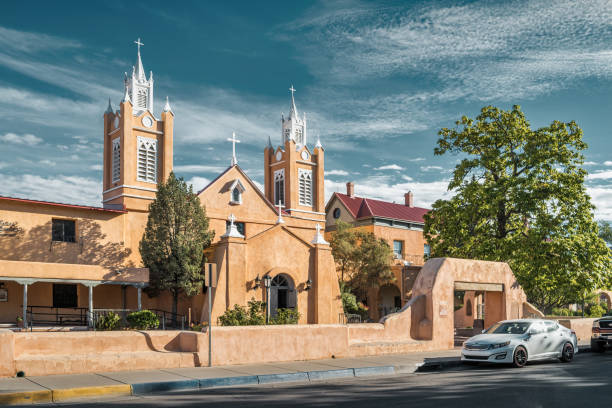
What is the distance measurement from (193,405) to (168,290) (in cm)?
2136

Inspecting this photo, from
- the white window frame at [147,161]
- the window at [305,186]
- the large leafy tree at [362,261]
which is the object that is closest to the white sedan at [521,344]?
the large leafy tree at [362,261]

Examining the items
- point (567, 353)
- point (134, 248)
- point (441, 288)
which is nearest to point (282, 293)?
point (134, 248)

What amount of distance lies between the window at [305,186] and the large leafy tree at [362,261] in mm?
5621

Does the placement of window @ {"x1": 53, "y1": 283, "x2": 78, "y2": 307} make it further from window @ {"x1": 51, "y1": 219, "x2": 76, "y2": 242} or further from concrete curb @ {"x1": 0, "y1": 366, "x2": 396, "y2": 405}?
concrete curb @ {"x1": 0, "y1": 366, "x2": 396, "y2": 405}

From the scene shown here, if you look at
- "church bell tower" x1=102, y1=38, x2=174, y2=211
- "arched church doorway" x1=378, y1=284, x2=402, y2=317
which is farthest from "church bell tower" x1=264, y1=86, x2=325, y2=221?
"church bell tower" x1=102, y1=38, x2=174, y2=211

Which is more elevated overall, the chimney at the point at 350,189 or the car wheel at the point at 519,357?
the chimney at the point at 350,189

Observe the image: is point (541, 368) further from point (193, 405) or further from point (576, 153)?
point (576, 153)

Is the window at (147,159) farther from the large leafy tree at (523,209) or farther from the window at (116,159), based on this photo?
the large leafy tree at (523,209)

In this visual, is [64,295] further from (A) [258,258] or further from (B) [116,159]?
(B) [116,159]

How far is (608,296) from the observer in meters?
64.1

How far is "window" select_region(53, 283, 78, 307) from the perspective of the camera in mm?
29688

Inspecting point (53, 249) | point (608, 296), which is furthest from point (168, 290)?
point (608, 296)

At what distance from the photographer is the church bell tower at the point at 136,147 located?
117 ft

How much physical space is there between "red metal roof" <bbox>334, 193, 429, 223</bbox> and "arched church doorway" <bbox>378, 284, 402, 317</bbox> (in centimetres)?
604
